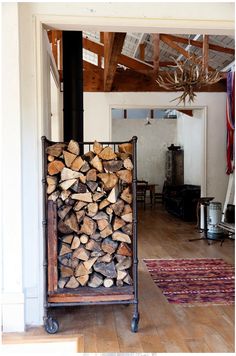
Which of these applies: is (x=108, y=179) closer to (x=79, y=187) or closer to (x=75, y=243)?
(x=79, y=187)

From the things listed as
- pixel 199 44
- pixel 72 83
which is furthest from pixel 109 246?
pixel 199 44

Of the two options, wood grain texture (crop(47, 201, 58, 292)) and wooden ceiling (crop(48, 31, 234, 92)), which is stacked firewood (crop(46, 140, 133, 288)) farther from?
wooden ceiling (crop(48, 31, 234, 92))

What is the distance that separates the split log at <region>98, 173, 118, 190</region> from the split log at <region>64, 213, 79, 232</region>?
0.35 m

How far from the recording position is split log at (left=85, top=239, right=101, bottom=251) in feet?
9.19

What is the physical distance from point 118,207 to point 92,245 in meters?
0.35

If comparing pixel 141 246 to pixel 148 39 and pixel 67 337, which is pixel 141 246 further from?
pixel 148 39

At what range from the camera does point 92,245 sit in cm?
280

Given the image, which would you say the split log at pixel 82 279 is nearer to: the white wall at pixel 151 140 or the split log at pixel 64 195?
the split log at pixel 64 195

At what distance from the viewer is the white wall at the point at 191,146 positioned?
9.32 m

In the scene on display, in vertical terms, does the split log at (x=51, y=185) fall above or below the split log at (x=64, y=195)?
above

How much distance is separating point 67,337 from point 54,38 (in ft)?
18.9

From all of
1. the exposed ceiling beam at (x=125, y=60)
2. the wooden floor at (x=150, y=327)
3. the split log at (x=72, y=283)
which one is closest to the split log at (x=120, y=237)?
the split log at (x=72, y=283)

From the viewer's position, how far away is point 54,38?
22.7 feet

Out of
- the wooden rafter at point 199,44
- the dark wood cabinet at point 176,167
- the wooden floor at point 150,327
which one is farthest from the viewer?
the dark wood cabinet at point 176,167
